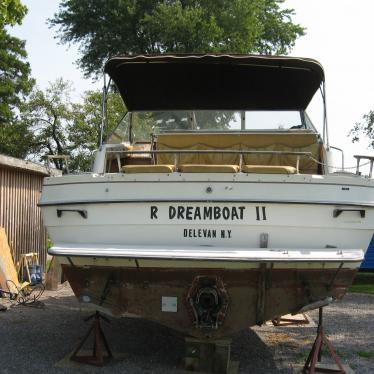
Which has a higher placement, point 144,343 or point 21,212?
point 21,212

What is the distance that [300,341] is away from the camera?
23.0 feet

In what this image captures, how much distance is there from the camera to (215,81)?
271 inches

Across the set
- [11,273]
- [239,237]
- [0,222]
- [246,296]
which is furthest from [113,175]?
[0,222]

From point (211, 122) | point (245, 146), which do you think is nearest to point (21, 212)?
point (211, 122)

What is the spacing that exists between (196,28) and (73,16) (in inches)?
313

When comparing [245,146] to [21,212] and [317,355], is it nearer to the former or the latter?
[317,355]

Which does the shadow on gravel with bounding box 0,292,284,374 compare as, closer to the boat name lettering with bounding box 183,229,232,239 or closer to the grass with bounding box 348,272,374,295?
the boat name lettering with bounding box 183,229,232,239

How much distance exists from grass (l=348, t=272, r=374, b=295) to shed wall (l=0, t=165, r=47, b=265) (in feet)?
24.0

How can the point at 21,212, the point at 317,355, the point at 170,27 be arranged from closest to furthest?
the point at 317,355
the point at 21,212
the point at 170,27

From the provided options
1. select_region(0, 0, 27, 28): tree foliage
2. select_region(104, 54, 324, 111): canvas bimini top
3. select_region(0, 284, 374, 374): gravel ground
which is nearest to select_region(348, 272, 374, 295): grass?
select_region(0, 284, 374, 374): gravel ground

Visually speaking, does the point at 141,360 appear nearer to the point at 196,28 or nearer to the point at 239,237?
the point at 239,237

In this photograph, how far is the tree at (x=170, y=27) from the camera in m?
27.5

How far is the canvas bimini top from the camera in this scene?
21.0ft

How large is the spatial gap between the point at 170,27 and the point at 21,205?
1735 centimetres
